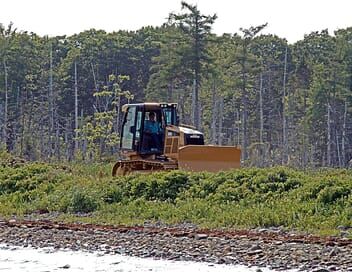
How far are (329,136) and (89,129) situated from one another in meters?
17.9

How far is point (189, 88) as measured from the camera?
65.1 metres

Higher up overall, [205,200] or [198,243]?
[205,200]

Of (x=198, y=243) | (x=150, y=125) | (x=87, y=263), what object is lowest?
(x=87, y=263)

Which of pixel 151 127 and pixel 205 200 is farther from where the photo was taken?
pixel 151 127

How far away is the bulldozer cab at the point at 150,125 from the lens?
24.8 metres

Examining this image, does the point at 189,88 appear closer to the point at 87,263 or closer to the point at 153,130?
the point at 153,130

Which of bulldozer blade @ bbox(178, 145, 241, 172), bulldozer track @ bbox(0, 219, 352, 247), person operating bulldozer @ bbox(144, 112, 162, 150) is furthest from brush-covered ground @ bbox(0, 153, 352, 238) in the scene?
person operating bulldozer @ bbox(144, 112, 162, 150)

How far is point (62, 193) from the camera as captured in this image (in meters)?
21.7

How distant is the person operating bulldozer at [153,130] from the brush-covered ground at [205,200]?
261 cm

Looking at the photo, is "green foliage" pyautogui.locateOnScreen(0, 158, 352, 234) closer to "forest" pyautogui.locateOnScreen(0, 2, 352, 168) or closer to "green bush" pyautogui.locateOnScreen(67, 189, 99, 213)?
"green bush" pyautogui.locateOnScreen(67, 189, 99, 213)

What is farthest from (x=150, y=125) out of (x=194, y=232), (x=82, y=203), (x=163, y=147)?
(x=194, y=232)

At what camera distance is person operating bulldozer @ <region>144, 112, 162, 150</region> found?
24.8 metres

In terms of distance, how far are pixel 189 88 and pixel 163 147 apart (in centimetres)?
4080

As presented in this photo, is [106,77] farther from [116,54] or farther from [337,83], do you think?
[337,83]
